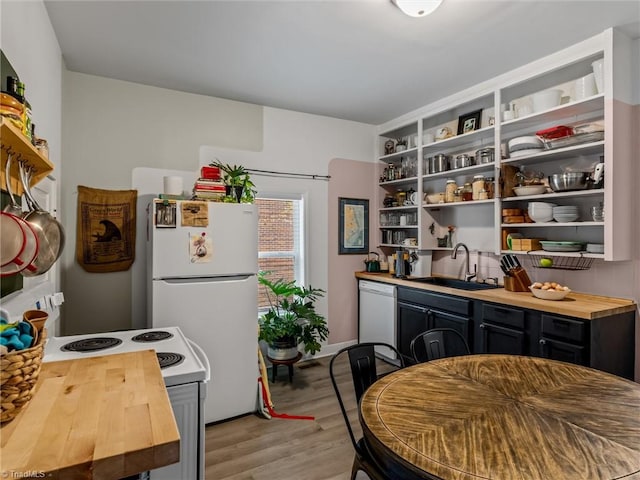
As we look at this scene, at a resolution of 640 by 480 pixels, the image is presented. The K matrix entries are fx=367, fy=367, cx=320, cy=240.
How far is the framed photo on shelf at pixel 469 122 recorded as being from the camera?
11.1 ft

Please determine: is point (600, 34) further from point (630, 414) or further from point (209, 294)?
point (209, 294)

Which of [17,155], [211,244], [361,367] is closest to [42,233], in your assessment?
[17,155]

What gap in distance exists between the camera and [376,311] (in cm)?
397

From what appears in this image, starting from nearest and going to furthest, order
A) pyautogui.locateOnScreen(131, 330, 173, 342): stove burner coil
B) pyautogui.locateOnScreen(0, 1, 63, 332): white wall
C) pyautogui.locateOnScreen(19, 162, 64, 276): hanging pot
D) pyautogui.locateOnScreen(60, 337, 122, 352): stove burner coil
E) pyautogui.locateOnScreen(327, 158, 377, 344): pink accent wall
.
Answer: pyautogui.locateOnScreen(19, 162, 64, 276): hanging pot → pyautogui.locateOnScreen(0, 1, 63, 332): white wall → pyautogui.locateOnScreen(60, 337, 122, 352): stove burner coil → pyautogui.locateOnScreen(131, 330, 173, 342): stove burner coil → pyautogui.locateOnScreen(327, 158, 377, 344): pink accent wall

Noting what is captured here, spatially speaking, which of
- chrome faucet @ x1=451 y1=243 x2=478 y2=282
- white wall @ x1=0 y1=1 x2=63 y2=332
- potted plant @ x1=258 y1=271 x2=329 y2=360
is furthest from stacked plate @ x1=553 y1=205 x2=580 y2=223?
white wall @ x1=0 y1=1 x2=63 y2=332

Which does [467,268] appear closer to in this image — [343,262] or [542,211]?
[542,211]

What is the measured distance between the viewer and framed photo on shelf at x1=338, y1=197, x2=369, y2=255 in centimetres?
421

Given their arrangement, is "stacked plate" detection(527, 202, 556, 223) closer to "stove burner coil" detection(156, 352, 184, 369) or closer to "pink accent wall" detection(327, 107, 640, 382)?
"pink accent wall" detection(327, 107, 640, 382)

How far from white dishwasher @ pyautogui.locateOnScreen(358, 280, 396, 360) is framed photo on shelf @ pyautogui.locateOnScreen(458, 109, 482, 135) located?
65.5 inches

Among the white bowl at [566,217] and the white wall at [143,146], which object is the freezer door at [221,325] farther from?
the white bowl at [566,217]

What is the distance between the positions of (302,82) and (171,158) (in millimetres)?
1344

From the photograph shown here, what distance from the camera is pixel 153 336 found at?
218cm

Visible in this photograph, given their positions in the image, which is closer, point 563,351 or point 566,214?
point 563,351

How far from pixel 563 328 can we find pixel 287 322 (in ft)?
7.04
